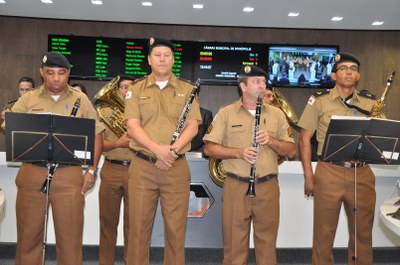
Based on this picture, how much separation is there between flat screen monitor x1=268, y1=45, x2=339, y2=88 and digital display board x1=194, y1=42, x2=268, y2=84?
0.79 feet

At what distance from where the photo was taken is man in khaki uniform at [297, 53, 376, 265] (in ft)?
14.5

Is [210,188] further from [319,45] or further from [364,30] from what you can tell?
[364,30]

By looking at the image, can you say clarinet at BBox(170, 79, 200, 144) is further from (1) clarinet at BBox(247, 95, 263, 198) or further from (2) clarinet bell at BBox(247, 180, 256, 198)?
(2) clarinet bell at BBox(247, 180, 256, 198)

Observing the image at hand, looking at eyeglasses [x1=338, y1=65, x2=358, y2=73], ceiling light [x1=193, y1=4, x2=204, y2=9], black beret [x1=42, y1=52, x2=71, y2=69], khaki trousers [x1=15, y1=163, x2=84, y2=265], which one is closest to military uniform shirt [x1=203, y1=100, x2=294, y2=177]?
eyeglasses [x1=338, y1=65, x2=358, y2=73]

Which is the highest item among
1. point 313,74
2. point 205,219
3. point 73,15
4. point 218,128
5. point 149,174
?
point 73,15

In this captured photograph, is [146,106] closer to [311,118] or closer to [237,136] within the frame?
[237,136]

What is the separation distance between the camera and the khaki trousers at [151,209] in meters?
3.97

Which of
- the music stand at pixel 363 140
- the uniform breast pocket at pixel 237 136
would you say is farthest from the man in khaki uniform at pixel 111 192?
the music stand at pixel 363 140

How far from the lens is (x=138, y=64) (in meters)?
9.35

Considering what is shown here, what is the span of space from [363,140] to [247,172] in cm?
95

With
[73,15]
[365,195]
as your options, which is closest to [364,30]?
[73,15]

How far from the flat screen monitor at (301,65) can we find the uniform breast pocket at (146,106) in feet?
18.4

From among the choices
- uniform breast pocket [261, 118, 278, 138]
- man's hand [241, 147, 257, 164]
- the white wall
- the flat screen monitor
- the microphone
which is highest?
the flat screen monitor

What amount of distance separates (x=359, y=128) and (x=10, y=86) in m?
7.33
